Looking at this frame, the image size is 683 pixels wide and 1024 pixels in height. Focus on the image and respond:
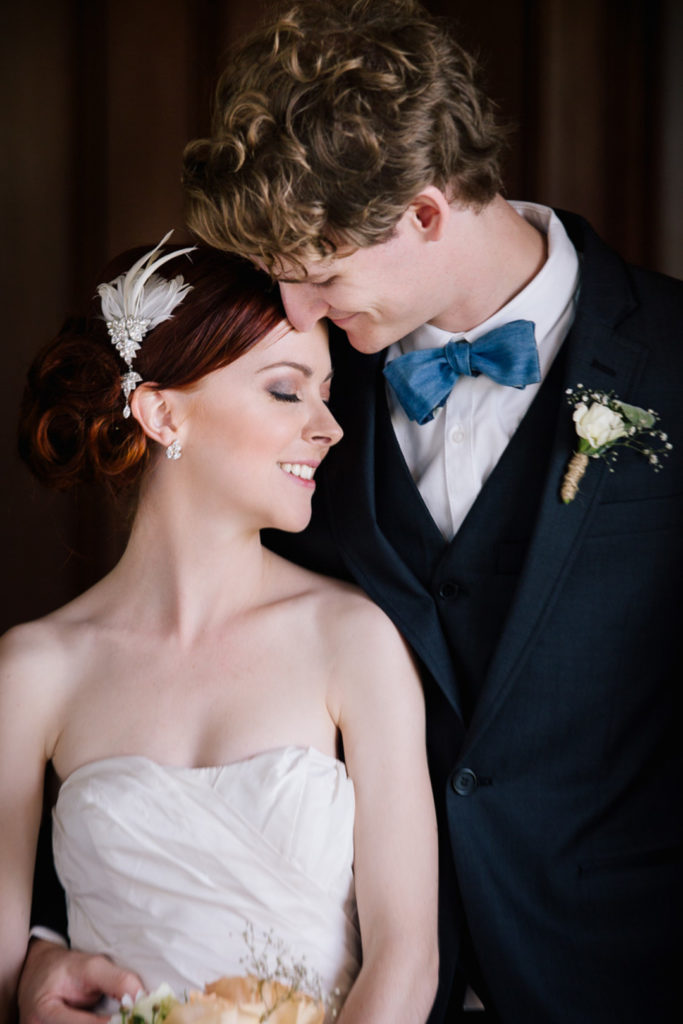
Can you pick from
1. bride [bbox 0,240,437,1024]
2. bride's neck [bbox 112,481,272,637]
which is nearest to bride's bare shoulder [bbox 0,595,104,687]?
bride [bbox 0,240,437,1024]

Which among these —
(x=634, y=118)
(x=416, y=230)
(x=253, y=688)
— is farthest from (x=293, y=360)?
(x=634, y=118)

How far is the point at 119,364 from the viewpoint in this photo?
2258mm

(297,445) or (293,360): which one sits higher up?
(293,360)

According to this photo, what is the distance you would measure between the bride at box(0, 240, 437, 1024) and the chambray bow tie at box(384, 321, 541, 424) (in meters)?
0.16

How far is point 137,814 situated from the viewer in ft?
6.48

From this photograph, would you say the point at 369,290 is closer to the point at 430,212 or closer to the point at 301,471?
the point at 430,212

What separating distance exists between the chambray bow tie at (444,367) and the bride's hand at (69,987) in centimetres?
119

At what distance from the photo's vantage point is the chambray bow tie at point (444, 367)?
216cm

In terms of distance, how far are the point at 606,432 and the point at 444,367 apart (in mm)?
412

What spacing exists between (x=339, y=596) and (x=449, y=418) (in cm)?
43

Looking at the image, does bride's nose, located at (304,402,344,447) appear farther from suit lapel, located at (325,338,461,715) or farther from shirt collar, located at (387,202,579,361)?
shirt collar, located at (387,202,579,361)

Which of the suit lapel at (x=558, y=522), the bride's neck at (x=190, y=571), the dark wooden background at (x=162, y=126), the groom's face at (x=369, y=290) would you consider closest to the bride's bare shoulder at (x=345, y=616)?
the bride's neck at (x=190, y=571)

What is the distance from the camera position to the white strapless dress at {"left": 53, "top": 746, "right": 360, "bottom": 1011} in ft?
6.32

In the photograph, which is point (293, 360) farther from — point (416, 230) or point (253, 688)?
point (253, 688)
